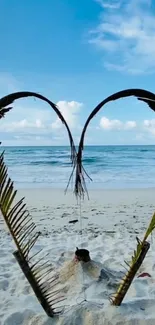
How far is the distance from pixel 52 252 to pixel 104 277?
134 centimetres

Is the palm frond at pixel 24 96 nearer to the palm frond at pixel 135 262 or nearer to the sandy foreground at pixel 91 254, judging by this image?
the palm frond at pixel 135 262

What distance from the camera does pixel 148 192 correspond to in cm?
1106

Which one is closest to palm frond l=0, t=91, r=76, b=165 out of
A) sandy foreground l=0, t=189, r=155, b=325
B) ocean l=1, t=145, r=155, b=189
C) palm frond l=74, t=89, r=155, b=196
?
palm frond l=74, t=89, r=155, b=196

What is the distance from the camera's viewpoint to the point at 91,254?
15.6ft

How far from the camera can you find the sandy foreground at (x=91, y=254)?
2771 millimetres

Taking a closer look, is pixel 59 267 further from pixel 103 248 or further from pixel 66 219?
pixel 66 219

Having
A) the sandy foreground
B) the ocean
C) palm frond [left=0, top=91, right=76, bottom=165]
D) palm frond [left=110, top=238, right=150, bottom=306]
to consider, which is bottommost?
the ocean

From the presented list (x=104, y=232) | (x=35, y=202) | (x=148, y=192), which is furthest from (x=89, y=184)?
(x=104, y=232)

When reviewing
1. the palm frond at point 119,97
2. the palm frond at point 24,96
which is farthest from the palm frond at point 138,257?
the palm frond at point 24,96

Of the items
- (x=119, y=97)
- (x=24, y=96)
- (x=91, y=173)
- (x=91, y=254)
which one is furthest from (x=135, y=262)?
(x=91, y=173)

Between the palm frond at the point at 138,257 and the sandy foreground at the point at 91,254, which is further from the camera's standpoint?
the sandy foreground at the point at 91,254

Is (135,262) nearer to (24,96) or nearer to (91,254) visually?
(24,96)

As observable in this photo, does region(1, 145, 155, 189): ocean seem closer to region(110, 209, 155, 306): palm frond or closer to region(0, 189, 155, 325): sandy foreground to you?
region(0, 189, 155, 325): sandy foreground

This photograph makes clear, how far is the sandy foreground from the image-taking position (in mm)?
2771
